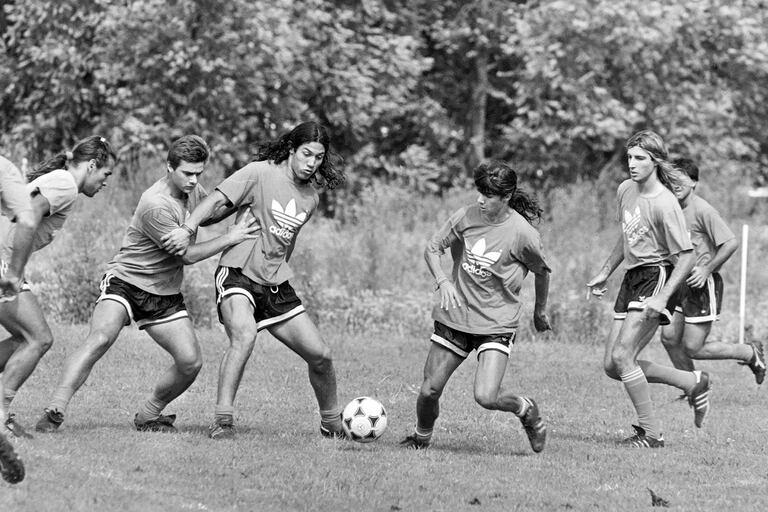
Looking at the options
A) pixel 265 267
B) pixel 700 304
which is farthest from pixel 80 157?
pixel 700 304

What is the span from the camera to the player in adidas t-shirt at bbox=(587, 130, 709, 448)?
9273mm

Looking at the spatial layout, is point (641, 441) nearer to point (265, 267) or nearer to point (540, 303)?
point (540, 303)

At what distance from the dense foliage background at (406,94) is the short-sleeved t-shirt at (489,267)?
870 cm

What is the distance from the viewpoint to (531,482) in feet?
27.0

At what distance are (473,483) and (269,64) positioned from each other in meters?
17.0

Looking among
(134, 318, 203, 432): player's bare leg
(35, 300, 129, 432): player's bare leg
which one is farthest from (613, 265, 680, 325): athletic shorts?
(35, 300, 129, 432): player's bare leg

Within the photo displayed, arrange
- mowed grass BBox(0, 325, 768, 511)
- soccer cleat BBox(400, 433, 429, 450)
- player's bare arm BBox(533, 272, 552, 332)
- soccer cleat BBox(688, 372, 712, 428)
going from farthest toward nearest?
soccer cleat BBox(688, 372, 712, 428) < soccer cleat BBox(400, 433, 429, 450) < player's bare arm BBox(533, 272, 552, 332) < mowed grass BBox(0, 325, 768, 511)

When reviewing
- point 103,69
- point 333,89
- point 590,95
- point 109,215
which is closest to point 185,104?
point 103,69

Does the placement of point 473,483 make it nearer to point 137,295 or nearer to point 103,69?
point 137,295

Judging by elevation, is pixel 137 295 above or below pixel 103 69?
above

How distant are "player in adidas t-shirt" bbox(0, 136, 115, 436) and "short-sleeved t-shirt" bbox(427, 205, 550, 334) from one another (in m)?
2.29

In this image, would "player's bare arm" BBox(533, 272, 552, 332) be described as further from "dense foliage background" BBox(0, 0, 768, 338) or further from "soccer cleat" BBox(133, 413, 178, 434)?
"dense foliage background" BBox(0, 0, 768, 338)

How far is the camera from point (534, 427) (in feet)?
29.6

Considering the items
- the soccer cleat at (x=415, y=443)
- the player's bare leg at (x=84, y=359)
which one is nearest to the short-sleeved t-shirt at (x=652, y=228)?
the soccer cleat at (x=415, y=443)
